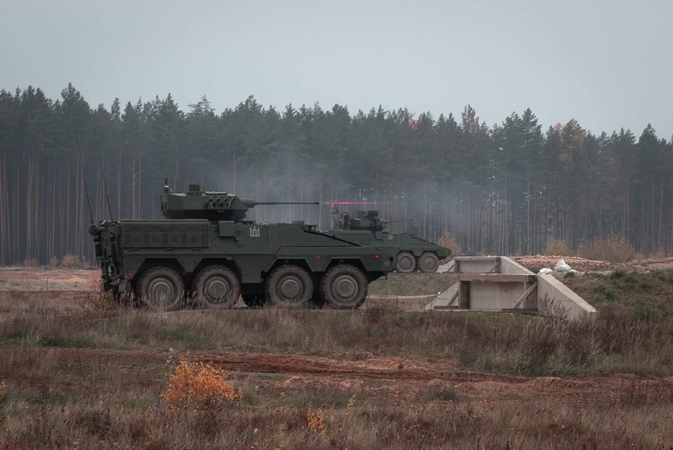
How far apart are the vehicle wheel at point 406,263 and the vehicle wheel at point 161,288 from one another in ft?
79.0

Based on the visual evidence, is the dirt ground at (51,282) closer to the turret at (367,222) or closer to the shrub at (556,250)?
the turret at (367,222)

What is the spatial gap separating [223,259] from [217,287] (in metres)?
0.61

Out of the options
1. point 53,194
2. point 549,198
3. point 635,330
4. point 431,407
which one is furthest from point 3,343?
point 549,198

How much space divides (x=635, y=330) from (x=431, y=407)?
7.60 metres

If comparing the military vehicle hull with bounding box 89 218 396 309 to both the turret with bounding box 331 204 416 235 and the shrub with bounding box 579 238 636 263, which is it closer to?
the turret with bounding box 331 204 416 235

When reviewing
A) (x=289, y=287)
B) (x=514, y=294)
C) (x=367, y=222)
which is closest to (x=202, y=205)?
(x=289, y=287)

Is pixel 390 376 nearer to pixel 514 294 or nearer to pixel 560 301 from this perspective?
pixel 560 301

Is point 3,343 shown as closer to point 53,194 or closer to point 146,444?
point 146,444

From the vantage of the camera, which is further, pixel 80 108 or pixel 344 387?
pixel 80 108

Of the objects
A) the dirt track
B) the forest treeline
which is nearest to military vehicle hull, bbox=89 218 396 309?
the dirt track

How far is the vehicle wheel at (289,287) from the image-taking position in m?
21.2

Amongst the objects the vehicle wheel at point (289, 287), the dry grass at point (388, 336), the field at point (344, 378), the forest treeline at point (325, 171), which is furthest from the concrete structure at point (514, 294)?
the forest treeline at point (325, 171)

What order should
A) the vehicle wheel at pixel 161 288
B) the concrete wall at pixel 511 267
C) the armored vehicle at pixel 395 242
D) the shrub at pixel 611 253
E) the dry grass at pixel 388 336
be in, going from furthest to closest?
the shrub at pixel 611 253 < the armored vehicle at pixel 395 242 < the concrete wall at pixel 511 267 < the vehicle wheel at pixel 161 288 < the dry grass at pixel 388 336

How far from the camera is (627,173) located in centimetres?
8619
